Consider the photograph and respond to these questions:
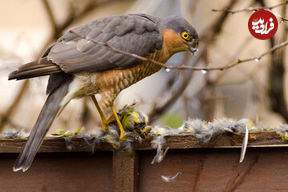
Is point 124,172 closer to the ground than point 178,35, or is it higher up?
closer to the ground

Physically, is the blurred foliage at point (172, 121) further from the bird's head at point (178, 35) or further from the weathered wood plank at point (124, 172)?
the weathered wood plank at point (124, 172)

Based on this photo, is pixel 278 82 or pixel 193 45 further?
pixel 278 82

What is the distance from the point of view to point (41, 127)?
2449 millimetres

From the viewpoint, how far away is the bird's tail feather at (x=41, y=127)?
2344 mm

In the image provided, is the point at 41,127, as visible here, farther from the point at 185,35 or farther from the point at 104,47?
the point at 185,35

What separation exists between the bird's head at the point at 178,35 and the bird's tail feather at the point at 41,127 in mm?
599

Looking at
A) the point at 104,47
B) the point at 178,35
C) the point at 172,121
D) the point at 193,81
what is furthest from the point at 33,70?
the point at 193,81

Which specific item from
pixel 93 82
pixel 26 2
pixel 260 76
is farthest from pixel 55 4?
pixel 93 82

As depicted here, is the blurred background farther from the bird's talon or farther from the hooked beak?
the bird's talon

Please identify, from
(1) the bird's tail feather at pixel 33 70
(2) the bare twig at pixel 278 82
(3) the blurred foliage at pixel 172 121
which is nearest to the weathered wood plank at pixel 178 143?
(1) the bird's tail feather at pixel 33 70

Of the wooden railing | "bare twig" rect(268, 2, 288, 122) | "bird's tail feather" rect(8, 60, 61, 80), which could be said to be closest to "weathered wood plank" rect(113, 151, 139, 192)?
the wooden railing

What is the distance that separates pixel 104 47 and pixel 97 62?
0.25 ft

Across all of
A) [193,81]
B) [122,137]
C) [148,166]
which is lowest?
[193,81]

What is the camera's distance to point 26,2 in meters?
6.29
